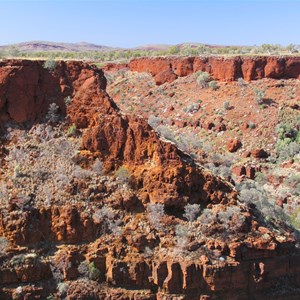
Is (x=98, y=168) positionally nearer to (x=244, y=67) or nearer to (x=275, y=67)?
(x=244, y=67)

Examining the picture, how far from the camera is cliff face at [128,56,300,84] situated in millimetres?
51125

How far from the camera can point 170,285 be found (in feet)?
67.3

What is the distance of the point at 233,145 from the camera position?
42406 millimetres

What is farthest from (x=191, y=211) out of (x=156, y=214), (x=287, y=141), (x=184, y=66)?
(x=184, y=66)

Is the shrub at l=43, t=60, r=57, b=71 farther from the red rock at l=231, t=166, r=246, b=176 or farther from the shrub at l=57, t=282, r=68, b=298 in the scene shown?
the red rock at l=231, t=166, r=246, b=176

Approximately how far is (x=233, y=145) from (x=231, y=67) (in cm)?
1155

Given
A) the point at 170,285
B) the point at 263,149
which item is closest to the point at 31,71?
the point at 170,285

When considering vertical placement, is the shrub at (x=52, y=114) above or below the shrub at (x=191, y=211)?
above

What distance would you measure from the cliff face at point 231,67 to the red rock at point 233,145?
10.2 meters

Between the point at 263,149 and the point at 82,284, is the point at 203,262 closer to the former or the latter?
the point at 82,284

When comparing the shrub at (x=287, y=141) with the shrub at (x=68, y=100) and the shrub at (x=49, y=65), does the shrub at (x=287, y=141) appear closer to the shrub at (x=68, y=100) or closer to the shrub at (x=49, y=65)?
the shrub at (x=68, y=100)

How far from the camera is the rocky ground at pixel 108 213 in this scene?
805 inches

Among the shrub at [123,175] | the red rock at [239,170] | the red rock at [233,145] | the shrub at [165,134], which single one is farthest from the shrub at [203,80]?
the shrub at [123,175]

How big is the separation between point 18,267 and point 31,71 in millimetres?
7408
